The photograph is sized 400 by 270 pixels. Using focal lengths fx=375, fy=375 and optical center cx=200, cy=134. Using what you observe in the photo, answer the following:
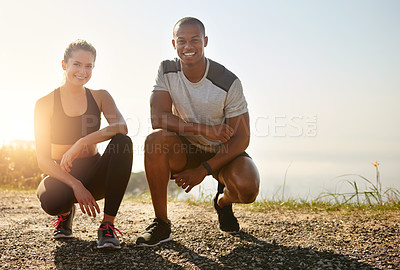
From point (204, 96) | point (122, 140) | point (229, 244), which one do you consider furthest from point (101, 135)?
point (229, 244)

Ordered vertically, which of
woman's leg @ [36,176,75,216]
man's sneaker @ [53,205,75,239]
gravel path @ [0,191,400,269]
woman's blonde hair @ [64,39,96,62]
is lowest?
gravel path @ [0,191,400,269]

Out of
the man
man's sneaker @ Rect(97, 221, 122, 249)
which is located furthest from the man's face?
man's sneaker @ Rect(97, 221, 122, 249)

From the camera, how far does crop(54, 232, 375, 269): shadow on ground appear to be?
2783 mm

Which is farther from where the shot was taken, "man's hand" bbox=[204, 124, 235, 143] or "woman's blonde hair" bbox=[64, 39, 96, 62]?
"man's hand" bbox=[204, 124, 235, 143]

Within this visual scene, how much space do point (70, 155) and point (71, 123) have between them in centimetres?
37

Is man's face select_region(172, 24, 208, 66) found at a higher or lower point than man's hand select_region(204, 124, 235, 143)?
higher

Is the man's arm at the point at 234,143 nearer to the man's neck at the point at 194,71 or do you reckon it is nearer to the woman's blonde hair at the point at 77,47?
the man's neck at the point at 194,71

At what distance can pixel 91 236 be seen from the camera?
143 inches

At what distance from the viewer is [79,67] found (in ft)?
10.5

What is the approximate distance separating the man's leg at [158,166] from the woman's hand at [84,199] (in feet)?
1.77

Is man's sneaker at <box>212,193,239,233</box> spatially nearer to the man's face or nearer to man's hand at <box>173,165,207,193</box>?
man's hand at <box>173,165,207,193</box>

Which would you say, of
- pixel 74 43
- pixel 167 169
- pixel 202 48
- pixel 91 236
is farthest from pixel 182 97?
pixel 91 236

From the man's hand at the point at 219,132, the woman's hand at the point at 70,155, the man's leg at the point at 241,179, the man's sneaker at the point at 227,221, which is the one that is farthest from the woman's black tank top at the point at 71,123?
the man's sneaker at the point at 227,221

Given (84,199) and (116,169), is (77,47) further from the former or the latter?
(84,199)
